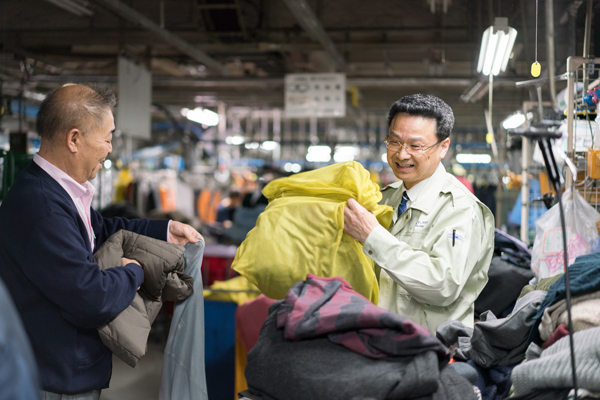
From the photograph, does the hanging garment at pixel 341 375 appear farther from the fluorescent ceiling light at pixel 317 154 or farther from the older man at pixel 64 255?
the fluorescent ceiling light at pixel 317 154

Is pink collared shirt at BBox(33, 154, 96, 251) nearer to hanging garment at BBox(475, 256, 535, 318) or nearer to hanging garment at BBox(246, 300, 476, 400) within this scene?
hanging garment at BBox(246, 300, 476, 400)

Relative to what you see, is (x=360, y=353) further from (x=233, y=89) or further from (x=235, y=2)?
(x=233, y=89)

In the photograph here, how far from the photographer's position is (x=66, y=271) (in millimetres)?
1604

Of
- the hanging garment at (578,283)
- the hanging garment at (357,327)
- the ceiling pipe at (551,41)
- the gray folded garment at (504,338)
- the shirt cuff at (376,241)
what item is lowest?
the gray folded garment at (504,338)

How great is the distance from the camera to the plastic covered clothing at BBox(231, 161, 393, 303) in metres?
1.78

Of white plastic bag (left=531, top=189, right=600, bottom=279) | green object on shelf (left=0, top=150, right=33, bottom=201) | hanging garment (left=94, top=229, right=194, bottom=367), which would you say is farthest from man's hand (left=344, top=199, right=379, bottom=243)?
green object on shelf (left=0, top=150, right=33, bottom=201)

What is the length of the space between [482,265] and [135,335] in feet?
4.21

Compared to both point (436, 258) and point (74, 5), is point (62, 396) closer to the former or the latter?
point (436, 258)

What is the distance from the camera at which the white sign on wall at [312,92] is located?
284 inches

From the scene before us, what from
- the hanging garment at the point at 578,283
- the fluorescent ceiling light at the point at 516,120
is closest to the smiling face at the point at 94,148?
the hanging garment at the point at 578,283

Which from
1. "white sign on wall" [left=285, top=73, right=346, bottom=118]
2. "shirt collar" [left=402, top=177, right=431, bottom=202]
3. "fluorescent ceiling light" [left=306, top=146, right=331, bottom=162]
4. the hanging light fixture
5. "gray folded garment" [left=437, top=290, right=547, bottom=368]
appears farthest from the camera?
"fluorescent ceiling light" [left=306, top=146, right=331, bottom=162]

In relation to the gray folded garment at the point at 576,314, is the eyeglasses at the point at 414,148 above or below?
above

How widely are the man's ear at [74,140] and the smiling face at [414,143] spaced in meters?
1.13

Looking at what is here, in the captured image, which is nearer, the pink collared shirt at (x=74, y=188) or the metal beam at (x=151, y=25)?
the pink collared shirt at (x=74, y=188)
